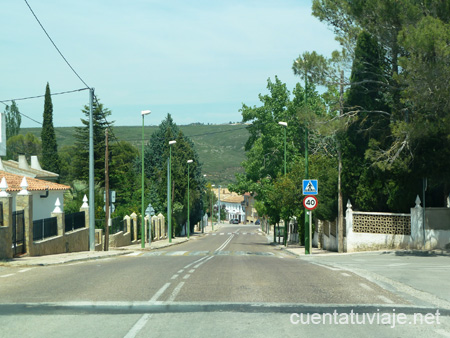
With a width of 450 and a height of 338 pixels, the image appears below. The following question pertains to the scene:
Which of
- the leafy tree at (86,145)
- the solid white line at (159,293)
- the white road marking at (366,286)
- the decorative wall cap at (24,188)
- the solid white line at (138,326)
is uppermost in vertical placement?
the leafy tree at (86,145)

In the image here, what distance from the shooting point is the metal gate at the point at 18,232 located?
2289 centimetres

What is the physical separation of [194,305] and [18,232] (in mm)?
15797

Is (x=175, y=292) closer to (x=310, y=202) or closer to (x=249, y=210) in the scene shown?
(x=310, y=202)

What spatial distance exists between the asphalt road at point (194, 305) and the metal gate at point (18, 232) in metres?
8.64

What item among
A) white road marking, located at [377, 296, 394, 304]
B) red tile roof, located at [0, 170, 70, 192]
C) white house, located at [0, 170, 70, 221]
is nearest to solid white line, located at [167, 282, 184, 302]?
white road marking, located at [377, 296, 394, 304]

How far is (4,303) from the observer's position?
10.1m

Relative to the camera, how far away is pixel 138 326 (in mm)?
7988

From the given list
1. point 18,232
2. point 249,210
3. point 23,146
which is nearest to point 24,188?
point 18,232

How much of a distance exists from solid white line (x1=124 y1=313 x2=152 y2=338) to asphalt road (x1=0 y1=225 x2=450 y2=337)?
0.01 meters

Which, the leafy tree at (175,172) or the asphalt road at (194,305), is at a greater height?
the leafy tree at (175,172)

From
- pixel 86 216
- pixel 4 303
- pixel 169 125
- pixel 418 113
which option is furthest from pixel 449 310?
pixel 169 125

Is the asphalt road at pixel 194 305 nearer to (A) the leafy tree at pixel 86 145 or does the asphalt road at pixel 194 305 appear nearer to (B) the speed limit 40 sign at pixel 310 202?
(B) the speed limit 40 sign at pixel 310 202

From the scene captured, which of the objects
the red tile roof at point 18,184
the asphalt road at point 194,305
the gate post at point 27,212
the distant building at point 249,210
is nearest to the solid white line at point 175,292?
the asphalt road at point 194,305

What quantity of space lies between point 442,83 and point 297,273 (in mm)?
12627
